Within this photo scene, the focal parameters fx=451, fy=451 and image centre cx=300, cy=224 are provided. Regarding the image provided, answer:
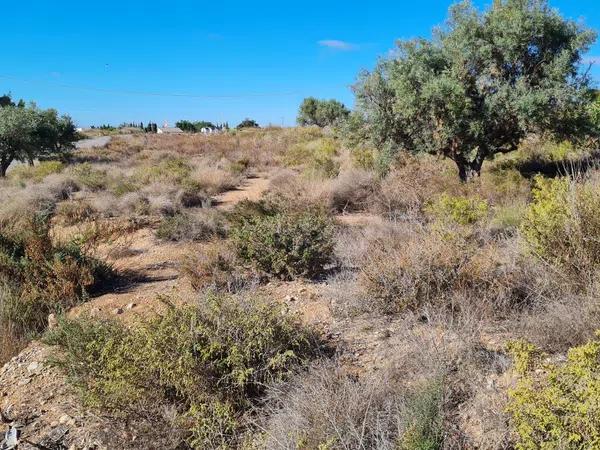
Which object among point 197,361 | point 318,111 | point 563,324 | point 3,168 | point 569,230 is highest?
point 318,111

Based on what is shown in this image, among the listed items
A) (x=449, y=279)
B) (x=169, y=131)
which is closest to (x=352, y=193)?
(x=449, y=279)

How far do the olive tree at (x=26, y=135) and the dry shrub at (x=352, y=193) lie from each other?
14.9 metres

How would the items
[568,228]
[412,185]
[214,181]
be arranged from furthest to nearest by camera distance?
[214,181], [412,185], [568,228]

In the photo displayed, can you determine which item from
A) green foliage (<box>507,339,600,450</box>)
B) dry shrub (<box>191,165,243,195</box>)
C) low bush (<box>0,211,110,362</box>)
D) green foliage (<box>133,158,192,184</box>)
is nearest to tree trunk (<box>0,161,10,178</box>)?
green foliage (<box>133,158,192,184</box>)

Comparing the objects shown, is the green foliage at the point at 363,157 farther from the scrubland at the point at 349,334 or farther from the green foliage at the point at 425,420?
the green foliage at the point at 425,420

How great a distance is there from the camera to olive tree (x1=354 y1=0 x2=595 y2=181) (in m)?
9.49

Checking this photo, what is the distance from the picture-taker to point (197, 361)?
3.34m

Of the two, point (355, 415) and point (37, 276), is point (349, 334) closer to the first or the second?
point (355, 415)

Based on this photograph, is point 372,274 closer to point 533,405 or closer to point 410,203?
point 533,405

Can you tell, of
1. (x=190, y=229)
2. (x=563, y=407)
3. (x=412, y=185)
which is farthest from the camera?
(x=412, y=185)

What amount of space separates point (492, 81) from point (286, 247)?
7201 mm

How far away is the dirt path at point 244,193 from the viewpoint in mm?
13352

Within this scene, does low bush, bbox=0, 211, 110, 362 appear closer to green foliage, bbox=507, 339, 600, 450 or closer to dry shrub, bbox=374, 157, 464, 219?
Answer: green foliage, bbox=507, 339, 600, 450

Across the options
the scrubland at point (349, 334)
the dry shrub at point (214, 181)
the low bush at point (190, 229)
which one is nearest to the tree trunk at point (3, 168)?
the dry shrub at point (214, 181)
